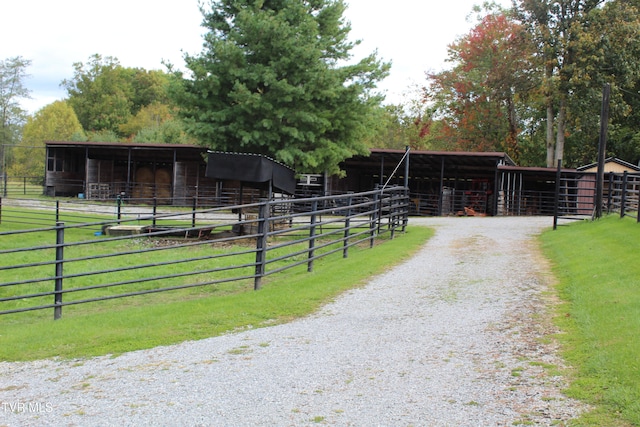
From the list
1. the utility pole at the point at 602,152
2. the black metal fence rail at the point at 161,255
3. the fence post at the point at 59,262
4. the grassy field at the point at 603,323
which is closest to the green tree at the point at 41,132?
the black metal fence rail at the point at 161,255

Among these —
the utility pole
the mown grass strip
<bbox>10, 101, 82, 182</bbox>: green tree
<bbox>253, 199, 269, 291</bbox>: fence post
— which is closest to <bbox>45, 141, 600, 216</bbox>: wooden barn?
the utility pole

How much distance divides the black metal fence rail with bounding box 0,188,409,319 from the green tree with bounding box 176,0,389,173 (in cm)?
258

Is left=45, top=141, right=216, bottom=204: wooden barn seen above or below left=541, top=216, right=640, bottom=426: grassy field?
above

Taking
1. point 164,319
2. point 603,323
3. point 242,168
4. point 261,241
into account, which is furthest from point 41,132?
point 603,323

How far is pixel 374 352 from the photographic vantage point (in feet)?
18.8

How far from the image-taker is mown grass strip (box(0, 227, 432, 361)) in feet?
20.2

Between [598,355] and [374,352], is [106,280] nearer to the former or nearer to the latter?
[374,352]

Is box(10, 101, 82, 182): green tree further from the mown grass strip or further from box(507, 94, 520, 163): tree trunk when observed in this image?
the mown grass strip

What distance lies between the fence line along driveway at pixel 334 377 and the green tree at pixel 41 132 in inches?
2358

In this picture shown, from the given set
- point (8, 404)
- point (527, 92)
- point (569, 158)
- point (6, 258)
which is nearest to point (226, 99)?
point (6, 258)

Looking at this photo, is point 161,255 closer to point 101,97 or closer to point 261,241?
point 261,241

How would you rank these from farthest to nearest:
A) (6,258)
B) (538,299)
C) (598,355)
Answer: (6,258), (538,299), (598,355)

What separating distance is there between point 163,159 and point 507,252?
2757 centimetres

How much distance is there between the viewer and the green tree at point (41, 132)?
6334cm
